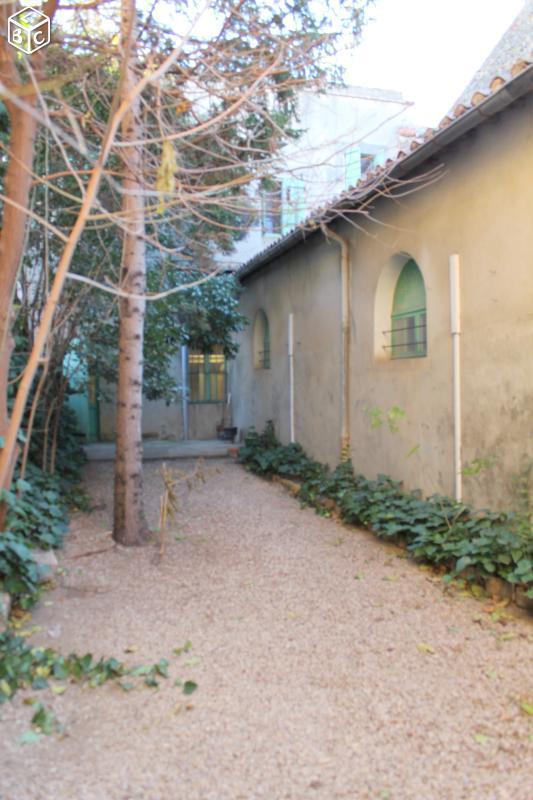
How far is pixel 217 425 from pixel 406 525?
27.6ft

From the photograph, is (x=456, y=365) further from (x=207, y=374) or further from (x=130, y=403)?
(x=207, y=374)

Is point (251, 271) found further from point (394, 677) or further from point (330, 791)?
point (330, 791)

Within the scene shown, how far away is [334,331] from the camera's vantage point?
7.59 m

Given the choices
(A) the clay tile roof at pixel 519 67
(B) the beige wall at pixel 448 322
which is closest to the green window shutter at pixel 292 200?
(B) the beige wall at pixel 448 322

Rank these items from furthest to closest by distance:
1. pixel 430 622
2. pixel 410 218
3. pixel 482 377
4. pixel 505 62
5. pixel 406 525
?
pixel 505 62 → pixel 410 218 → pixel 406 525 → pixel 482 377 → pixel 430 622

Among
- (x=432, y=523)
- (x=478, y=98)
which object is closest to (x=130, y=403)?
(x=432, y=523)

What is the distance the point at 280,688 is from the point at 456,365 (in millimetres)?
3178

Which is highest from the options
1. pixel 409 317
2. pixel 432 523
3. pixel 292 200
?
pixel 292 200

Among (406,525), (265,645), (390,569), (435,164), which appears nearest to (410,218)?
(435,164)

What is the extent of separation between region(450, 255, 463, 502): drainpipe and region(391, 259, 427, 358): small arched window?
749mm

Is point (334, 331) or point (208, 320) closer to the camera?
point (334, 331)

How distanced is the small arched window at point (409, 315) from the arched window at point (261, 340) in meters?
4.33

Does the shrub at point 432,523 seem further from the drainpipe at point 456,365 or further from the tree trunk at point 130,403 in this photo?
the tree trunk at point 130,403
